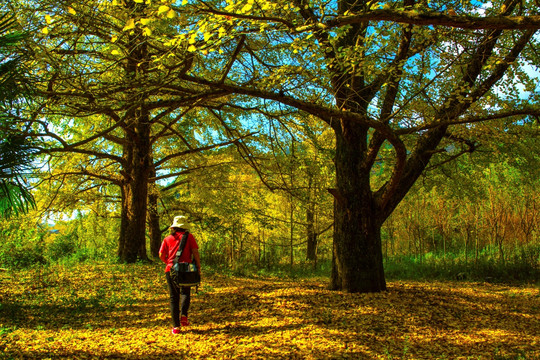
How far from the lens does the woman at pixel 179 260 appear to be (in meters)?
5.21

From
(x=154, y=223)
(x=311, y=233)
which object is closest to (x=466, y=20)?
(x=311, y=233)

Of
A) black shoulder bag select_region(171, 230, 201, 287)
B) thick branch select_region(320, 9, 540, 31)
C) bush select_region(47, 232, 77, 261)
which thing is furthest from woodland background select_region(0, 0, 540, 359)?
bush select_region(47, 232, 77, 261)

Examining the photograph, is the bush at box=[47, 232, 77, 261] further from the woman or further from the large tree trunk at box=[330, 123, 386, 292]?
the large tree trunk at box=[330, 123, 386, 292]

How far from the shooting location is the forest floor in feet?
14.6

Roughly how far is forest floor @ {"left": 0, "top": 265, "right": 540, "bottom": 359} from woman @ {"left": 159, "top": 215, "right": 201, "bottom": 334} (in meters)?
0.22

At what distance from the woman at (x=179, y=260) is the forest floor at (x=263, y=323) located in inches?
Result: 8.7

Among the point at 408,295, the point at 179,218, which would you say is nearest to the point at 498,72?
the point at 408,295

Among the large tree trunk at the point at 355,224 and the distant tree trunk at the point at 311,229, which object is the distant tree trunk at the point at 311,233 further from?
the large tree trunk at the point at 355,224

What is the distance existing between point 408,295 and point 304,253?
48.6 ft

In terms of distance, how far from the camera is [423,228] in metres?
15.2

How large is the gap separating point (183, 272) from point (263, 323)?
136 cm

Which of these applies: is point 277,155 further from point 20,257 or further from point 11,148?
point 20,257

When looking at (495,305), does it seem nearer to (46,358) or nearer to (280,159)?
(280,159)

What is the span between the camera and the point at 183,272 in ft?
17.0
